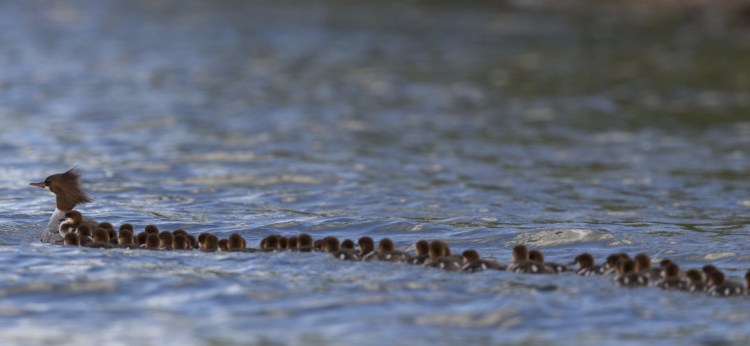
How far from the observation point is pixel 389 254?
11250 millimetres

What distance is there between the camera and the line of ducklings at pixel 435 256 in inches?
405

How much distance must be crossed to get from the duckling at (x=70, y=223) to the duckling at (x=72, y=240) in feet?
0.70

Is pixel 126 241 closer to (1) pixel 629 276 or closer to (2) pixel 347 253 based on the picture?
(2) pixel 347 253

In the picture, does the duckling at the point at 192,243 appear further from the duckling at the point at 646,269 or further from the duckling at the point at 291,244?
the duckling at the point at 646,269

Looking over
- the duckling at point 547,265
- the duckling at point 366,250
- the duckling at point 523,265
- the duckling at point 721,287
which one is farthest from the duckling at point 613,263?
the duckling at point 366,250

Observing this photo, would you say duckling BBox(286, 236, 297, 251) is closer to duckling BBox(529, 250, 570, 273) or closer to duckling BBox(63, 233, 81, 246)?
duckling BBox(63, 233, 81, 246)

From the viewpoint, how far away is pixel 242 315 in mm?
9641

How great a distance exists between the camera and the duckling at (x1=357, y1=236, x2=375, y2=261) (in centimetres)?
1133

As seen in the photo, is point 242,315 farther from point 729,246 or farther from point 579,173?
point 579,173

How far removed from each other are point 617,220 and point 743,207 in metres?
2.13

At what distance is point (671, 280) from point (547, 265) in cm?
110

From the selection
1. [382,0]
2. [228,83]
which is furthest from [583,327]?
[382,0]

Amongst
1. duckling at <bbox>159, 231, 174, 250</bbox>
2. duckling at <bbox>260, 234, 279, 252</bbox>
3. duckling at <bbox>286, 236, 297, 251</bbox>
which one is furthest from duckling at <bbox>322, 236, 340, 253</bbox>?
duckling at <bbox>159, 231, 174, 250</bbox>

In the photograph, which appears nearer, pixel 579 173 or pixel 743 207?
pixel 743 207
